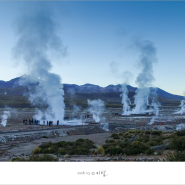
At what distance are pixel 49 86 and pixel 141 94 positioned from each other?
146 ft

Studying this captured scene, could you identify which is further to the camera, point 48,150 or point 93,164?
point 48,150

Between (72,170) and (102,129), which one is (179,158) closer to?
(72,170)

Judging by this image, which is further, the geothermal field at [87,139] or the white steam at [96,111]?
the white steam at [96,111]

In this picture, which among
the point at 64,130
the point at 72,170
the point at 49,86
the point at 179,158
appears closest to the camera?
the point at 72,170

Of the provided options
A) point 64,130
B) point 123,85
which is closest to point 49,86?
point 64,130

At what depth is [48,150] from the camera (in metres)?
11.8

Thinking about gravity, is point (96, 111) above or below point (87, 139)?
above

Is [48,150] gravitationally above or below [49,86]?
below

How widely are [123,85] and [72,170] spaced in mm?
68810

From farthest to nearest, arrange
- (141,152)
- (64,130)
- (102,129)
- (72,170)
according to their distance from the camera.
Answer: (102,129)
(64,130)
(141,152)
(72,170)

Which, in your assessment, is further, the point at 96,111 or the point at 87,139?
the point at 96,111

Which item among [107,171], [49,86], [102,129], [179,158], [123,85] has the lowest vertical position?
[102,129]

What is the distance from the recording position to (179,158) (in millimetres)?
5406

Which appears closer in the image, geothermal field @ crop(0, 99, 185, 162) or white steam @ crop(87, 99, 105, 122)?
geothermal field @ crop(0, 99, 185, 162)
